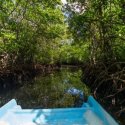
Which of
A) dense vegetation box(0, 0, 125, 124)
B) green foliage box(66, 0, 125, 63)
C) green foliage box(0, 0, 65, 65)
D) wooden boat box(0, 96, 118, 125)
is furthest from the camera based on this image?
green foliage box(0, 0, 65, 65)

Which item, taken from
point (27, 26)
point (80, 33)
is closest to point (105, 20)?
point (80, 33)

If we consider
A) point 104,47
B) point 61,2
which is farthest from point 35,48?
point 104,47

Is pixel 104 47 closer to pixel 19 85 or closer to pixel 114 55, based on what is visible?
pixel 114 55

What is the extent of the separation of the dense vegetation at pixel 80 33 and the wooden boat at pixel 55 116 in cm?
124

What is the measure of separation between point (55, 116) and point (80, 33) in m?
7.47

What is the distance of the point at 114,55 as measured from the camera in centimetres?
1089

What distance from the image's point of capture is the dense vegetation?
32.0 ft

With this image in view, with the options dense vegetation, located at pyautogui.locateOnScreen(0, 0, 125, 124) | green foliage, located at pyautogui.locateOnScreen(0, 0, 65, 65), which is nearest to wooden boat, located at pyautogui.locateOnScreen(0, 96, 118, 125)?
dense vegetation, located at pyautogui.locateOnScreen(0, 0, 125, 124)

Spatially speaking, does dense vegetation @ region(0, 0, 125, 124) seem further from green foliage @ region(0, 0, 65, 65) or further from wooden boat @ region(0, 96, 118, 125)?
wooden boat @ region(0, 96, 118, 125)

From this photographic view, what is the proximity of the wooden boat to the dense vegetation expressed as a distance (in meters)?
1.24

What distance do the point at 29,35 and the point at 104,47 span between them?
612 centimetres

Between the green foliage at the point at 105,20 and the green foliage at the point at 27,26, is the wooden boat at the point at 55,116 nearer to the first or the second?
the green foliage at the point at 105,20

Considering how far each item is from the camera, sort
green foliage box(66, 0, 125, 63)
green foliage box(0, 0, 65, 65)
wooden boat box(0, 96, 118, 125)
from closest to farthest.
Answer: wooden boat box(0, 96, 118, 125) < green foliage box(66, 0, 125, 63) < green foliage box(0, 0, 65, 65)

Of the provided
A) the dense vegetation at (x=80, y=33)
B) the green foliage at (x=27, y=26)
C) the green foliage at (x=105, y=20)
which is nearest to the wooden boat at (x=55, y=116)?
the dense vegetation at (x=80, y=33)
